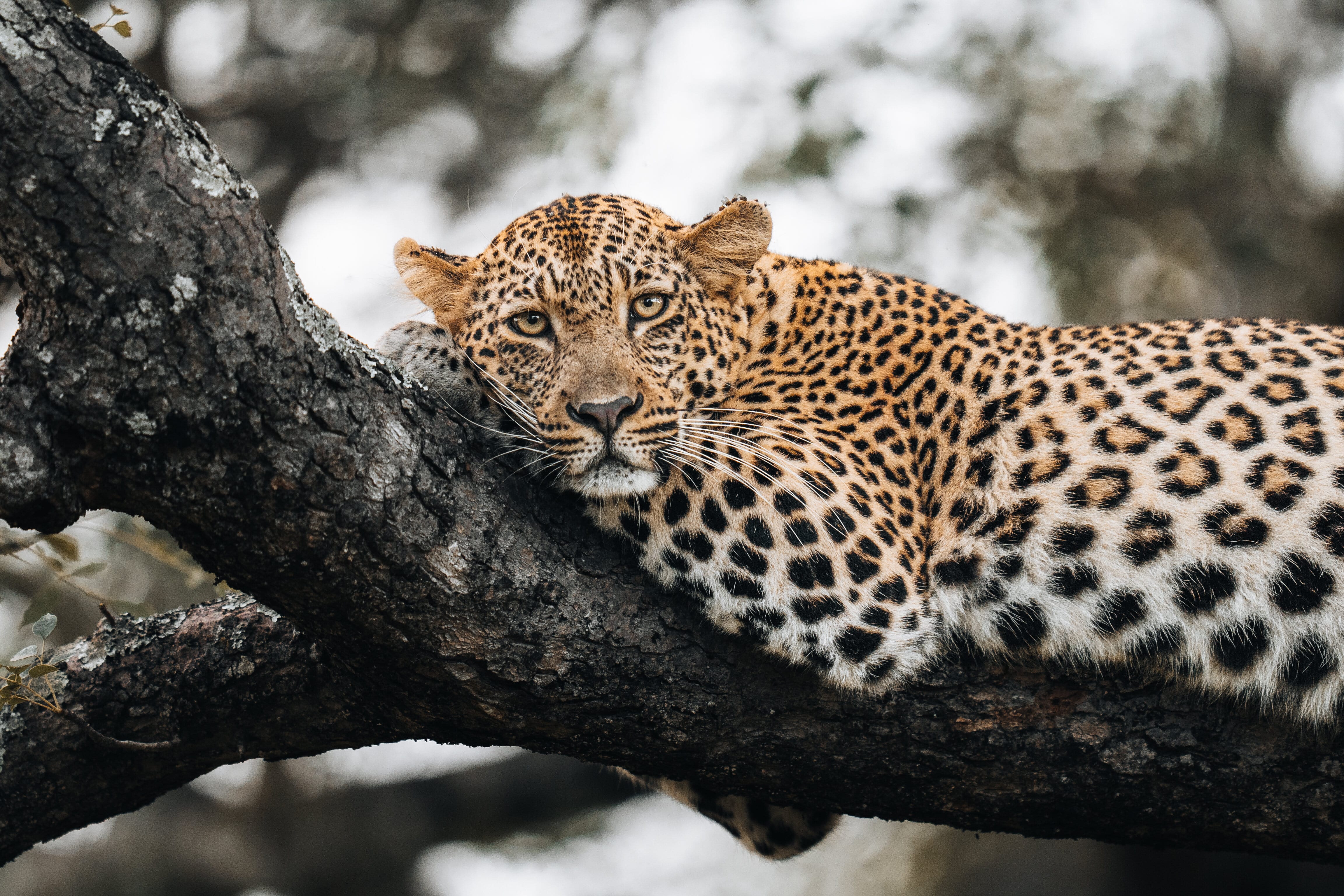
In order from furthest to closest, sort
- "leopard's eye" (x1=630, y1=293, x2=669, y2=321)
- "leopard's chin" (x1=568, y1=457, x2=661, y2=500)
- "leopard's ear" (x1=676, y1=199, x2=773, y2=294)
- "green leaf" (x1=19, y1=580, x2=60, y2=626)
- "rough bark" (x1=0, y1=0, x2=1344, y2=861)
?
"leopard's ear" (x1=676, y1=199, x2=773, y2=294)
"leopard's eye" (x1=630, y1=293, x2=669, y2=321)
"green leaf" (x1=19, y1=580, x2=60, y2=626)
"leopard's chin" (x1=568, y1=457, x2=661, y2=500)
"rough bark" (x1=0, y1=0, x2=1344, y2=861)

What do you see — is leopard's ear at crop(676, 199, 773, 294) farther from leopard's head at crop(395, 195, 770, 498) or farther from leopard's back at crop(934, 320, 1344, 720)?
leopard's back at crop(934, 320, 1344, 720)

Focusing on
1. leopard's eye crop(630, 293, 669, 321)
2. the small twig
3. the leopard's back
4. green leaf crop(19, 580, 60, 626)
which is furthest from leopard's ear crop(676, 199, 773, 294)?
green leaf crop(19, 580, 60, 626)

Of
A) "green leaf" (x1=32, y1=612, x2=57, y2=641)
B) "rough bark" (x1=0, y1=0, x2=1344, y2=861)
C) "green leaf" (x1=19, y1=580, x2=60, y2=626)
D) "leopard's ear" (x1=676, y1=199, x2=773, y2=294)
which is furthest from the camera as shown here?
"leopard's ear" (x1=676, y1=199, x2=773, y2=294)

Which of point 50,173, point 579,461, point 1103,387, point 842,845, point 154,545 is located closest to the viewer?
point 50,173

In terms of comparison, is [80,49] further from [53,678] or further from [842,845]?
[842,845]

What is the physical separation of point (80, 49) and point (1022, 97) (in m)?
9.71

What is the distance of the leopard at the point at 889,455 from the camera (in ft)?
14.6

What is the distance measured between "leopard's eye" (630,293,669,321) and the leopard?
0.04ft

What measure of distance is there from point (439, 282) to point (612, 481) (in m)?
1.50

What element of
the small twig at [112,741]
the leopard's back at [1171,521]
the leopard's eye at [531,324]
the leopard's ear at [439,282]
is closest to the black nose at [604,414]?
the leopard's eye at [531,324]

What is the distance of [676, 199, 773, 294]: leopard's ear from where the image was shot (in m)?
5.16

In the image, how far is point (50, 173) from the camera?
2949mm

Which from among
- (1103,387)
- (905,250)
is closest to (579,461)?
(1103,387)

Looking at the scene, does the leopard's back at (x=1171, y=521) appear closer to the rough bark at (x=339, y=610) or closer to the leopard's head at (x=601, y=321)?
the rough bark at (x=339, y=610)
